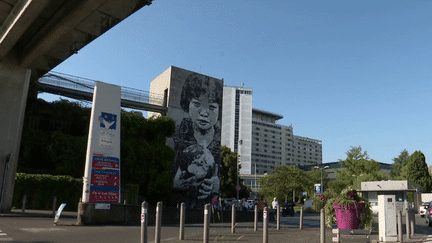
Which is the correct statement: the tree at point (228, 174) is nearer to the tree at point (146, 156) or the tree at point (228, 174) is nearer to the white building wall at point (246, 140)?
the tree at point (146, 156)

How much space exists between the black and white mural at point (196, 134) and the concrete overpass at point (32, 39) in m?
27.0

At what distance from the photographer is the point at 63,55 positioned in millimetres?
18641

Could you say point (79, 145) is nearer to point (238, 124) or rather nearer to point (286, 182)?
point (286, 182)

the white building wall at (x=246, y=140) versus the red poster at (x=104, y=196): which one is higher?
the white building wall at (x=246, y=140)

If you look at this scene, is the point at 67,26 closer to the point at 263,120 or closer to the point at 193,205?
the point at 193,205

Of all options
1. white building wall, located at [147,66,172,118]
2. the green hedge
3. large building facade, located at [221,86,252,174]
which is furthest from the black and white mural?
large building facade, located at [221,86,252,174]

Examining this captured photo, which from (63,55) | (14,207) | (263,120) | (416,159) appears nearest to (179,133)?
(14,207)

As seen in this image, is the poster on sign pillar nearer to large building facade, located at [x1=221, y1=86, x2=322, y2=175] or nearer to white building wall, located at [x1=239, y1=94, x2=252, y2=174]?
large building facade, located at [x1=221, y1=86, x2=322, y2=175]

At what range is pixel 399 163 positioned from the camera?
207ft

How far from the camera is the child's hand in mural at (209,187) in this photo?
5056cm

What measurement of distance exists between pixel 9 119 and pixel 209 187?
34286 millimetres

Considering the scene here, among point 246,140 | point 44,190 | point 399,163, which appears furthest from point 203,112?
point 246,140

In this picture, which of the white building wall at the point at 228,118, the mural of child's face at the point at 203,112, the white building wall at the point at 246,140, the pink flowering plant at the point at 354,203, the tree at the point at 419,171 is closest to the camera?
the pink flowering plant at the point at 354,203

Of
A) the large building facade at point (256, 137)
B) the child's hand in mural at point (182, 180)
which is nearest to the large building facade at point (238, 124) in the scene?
the large building facade at point (256, 137)
